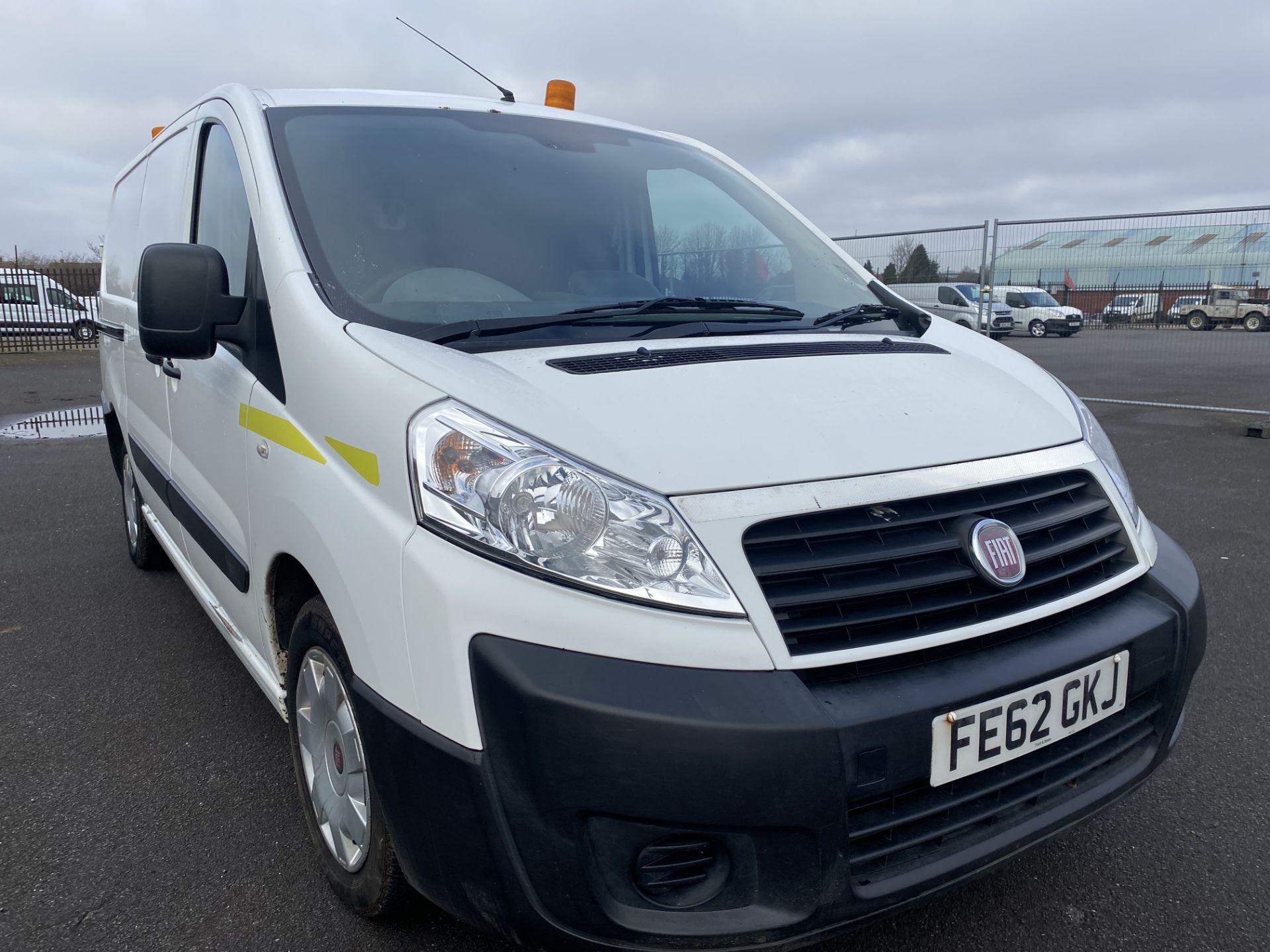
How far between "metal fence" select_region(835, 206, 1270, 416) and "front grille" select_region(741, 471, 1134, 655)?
20.2ft

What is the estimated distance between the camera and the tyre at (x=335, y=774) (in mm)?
1775

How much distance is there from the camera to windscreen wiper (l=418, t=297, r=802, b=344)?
6.32 ft

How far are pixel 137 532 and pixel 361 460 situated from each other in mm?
3199

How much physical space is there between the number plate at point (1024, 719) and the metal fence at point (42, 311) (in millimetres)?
20440

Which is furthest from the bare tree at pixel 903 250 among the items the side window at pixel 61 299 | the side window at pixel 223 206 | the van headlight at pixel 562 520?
the side window at pixel 61 299

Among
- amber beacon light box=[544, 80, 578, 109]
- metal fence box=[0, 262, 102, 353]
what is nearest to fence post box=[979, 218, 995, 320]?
amber beacon light box=[544, 80, 578, 109]

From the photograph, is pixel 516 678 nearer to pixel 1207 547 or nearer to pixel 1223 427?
pixel 1207 547

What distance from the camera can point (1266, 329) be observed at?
8508mm

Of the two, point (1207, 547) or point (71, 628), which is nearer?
point (71, 628)

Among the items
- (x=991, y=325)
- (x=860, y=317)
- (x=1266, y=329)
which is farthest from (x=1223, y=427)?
(x=860, y=317)

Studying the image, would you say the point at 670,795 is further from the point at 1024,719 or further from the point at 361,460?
the point at 361,460

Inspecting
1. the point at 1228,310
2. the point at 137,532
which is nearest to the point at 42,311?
the point at 137,532

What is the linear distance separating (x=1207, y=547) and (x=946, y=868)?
154 inches

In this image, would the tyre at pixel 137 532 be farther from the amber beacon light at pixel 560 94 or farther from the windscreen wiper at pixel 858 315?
the windscreen wiper at pixel 858 315
